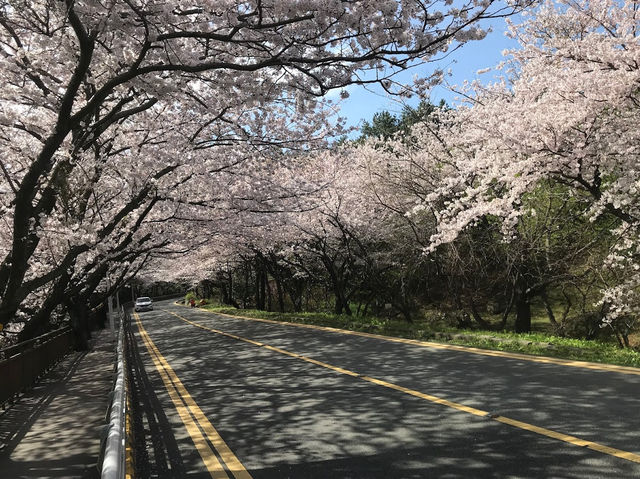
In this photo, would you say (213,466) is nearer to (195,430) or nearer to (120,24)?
(195,430)

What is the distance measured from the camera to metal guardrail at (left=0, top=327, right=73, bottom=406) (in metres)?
9.00

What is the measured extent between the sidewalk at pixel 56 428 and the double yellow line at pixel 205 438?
3.74 feet

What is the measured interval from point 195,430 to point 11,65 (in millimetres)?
7524

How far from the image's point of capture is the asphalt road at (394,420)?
4.44 m

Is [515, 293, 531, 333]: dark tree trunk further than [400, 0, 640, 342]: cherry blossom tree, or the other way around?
[515, 293, 531, 333]: dark tree trunk

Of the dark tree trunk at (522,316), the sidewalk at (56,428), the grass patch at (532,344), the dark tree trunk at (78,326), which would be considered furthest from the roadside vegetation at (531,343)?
the dark tree trunk at (78,326)

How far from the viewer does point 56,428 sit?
24.1 ft

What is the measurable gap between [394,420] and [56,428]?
17.1 ft

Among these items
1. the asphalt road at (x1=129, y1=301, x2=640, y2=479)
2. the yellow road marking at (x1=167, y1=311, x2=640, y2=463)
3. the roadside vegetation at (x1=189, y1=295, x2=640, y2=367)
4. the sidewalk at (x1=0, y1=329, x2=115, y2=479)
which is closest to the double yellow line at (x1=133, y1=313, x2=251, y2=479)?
the asphalt road at (x1=129, y1=301, x2=640, y2=479)

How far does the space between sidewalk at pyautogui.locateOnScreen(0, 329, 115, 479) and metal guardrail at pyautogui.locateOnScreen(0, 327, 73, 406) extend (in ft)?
0.91

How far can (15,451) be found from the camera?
20.7 ft

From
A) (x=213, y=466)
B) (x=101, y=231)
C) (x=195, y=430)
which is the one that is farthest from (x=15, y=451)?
(x=101, y=231)

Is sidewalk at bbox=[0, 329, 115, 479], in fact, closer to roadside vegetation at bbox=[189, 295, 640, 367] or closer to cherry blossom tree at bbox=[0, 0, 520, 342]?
cherry blossom tree at bbox=[0, 0, 520, 342]

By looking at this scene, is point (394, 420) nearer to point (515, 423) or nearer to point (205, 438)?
point (515, 423)
